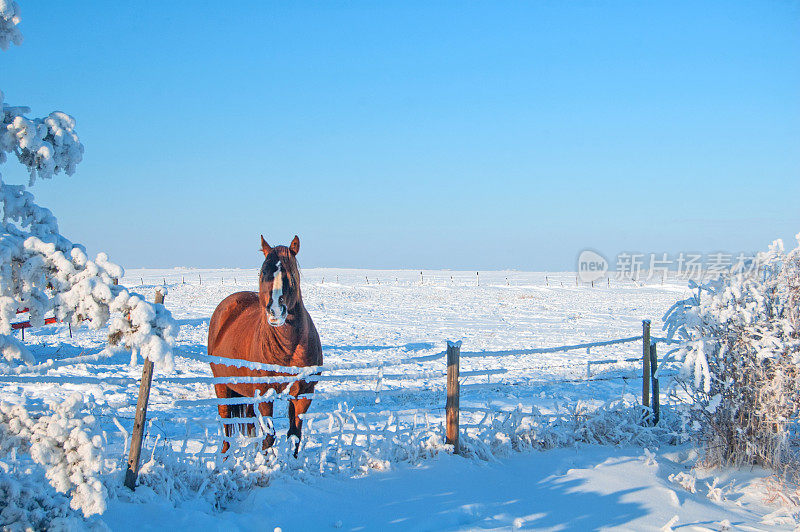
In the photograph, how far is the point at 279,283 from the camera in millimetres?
4805

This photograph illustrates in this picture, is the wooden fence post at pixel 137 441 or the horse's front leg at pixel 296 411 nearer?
the wooden fence post at pixel 137 441

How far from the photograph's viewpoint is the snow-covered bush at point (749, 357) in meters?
4.84

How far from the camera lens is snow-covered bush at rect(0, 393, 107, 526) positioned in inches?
84.0

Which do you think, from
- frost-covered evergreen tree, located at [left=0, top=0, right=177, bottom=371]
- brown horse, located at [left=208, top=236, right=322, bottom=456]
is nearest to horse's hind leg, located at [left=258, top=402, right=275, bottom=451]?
brown horse, located at [left=208, top=236, right=322, bottom=456]

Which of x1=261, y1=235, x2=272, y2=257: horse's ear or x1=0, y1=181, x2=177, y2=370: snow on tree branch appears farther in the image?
x1=261, y1=235, x2=272, y2=257: horse's ear

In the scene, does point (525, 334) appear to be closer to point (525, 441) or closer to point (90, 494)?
point (525, 441)

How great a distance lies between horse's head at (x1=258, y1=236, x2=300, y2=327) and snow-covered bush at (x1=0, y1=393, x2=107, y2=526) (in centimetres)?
247

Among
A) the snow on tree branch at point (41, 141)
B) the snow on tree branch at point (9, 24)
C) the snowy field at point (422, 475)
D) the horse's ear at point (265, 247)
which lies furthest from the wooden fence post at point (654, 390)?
the snow on tree branch at point (9, 24)

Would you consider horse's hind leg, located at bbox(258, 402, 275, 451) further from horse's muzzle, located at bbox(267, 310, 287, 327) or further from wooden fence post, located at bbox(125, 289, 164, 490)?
wooden fence post, located at bbox(125, 289, 164, 490)

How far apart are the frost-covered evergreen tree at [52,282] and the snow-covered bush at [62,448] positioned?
290 mm

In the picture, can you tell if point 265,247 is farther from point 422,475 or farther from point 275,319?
point 422,475

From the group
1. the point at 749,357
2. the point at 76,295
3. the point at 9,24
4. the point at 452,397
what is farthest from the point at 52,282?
the point at 749,357

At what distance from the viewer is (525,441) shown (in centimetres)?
566

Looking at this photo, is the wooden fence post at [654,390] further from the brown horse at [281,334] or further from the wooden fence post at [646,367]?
the brown horse at [281,334]
